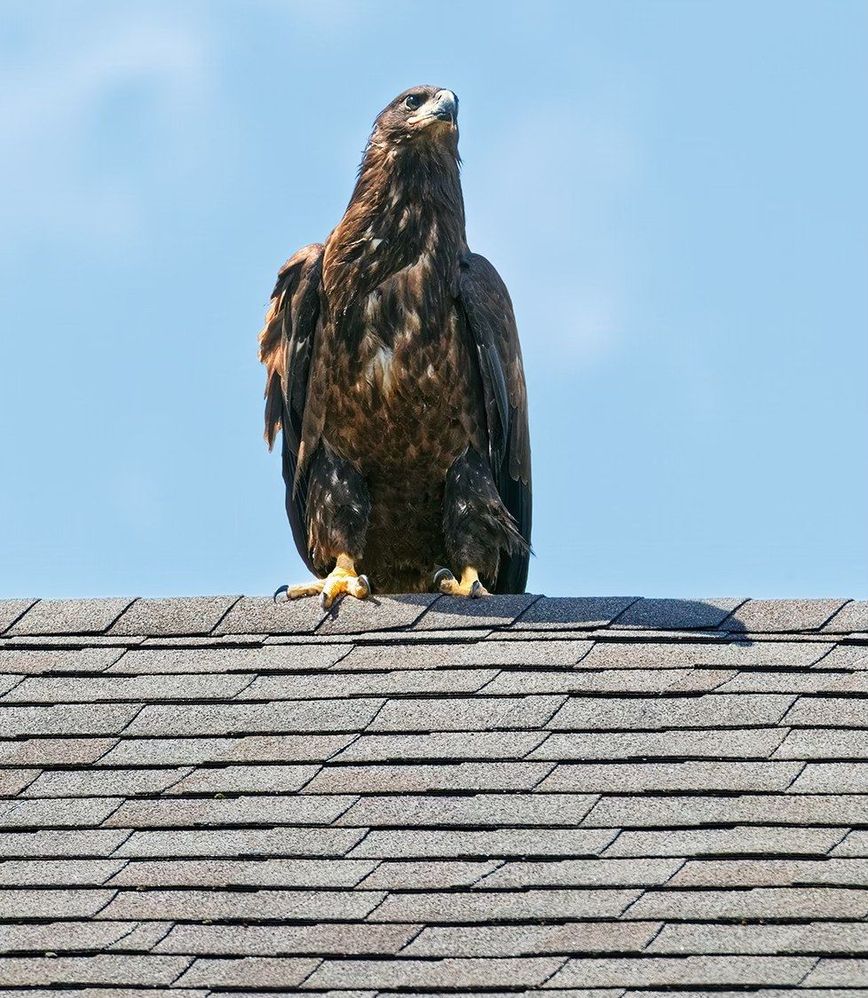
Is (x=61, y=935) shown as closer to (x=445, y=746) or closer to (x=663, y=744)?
(x=445, y=746)

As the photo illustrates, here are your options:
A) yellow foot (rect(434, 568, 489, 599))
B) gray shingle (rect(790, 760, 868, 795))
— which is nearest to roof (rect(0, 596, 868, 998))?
gray shingle (rect(790, 760, 868, 795))

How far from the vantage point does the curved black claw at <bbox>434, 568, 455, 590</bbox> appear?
6505mm

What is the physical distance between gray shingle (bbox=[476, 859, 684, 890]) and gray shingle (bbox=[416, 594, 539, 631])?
1.08 metres

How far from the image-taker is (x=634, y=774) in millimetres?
4434

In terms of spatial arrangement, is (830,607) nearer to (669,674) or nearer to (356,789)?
(669,674)

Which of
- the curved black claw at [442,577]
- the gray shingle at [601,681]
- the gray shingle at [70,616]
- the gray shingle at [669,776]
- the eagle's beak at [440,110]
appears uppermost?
the eagle's beak at [440,110]

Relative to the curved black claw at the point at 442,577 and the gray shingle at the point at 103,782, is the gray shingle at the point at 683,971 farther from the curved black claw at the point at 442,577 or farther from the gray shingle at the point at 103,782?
the curved black claw at the point at 442,577

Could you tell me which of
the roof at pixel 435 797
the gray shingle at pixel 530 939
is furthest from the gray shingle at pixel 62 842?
the gray shingle at pixel 530 939

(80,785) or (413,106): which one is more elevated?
(413,106)

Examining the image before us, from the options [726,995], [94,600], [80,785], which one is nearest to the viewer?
[726,995]

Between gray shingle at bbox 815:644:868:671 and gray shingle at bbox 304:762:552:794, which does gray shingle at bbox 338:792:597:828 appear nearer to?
gray shingle at bbox 304:762:552:794

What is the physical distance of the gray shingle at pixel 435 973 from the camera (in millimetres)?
3750

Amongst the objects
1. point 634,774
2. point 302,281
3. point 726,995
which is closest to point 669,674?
point 634,774

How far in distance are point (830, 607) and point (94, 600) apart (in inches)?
74.2
